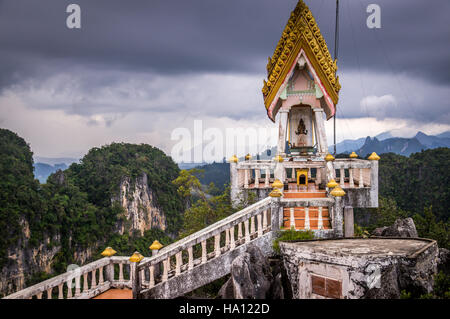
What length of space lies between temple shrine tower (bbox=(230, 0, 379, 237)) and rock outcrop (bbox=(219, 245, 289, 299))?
97.7 inches

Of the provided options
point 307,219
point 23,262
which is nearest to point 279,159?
point 307,219

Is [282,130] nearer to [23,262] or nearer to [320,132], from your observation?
[320,132]

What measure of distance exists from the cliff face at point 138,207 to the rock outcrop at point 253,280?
48129 millimetres

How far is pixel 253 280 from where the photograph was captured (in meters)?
6.23

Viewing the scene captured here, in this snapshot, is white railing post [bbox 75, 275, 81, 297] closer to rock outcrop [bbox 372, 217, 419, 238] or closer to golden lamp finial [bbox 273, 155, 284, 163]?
golden lamp finial [bbox 273, 155, 284, 163]

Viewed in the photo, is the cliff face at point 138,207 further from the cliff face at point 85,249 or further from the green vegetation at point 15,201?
the green vegetation at point 15,201

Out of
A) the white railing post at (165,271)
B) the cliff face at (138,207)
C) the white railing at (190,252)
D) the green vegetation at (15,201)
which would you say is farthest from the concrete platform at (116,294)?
the cliff face at (138,207)

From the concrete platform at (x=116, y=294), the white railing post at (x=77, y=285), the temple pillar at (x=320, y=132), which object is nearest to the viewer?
the white railing post at (x=77, y=285)

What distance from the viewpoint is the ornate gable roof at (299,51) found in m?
11.0

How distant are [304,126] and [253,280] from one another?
8189mm
